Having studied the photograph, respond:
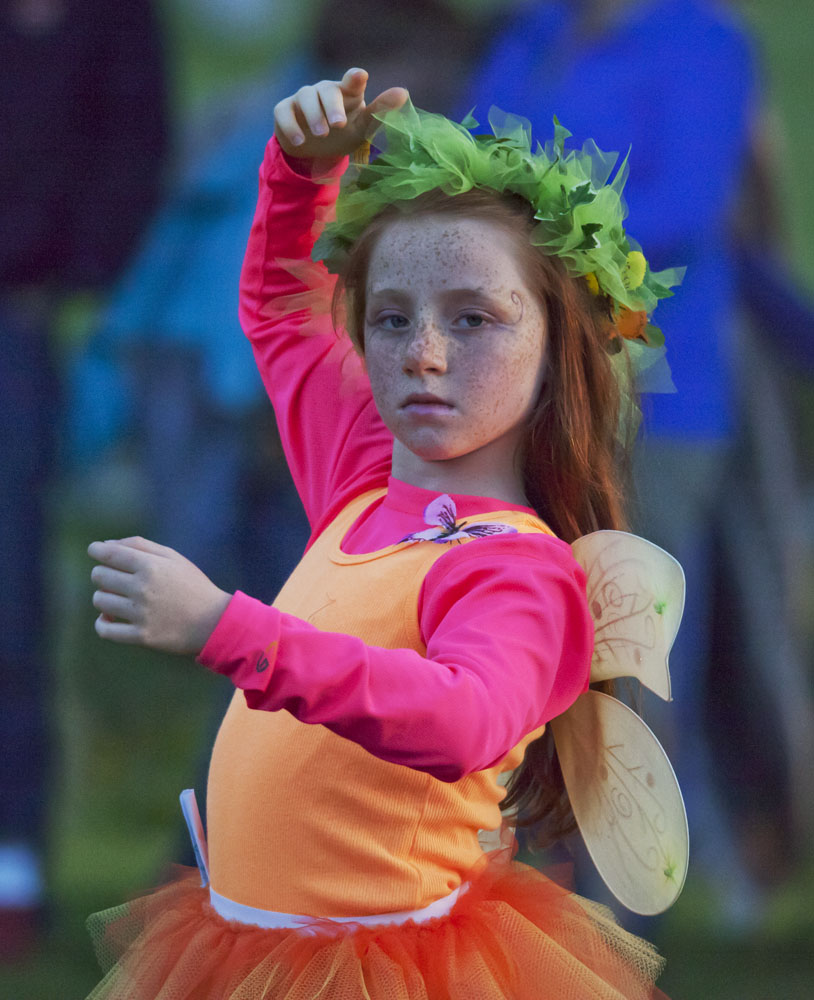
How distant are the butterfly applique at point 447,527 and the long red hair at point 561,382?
0.15 metres

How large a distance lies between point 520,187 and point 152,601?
2.25 ft

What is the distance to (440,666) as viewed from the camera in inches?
49.8

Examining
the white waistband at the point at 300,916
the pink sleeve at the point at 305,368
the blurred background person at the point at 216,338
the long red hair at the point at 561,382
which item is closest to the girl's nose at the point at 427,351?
the long red hair at the point at 561,382

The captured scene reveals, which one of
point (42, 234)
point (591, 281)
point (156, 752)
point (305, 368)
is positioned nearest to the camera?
point (591, 281)

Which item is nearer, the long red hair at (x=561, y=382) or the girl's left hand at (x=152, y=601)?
the girl's left hand at (x=152, y=601)

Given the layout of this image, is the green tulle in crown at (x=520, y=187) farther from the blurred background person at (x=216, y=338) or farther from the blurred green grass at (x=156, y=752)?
the blurred background person at (x=216, y=338)

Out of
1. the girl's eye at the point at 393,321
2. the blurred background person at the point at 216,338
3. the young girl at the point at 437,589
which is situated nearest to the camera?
the young girl at the point at 437,589

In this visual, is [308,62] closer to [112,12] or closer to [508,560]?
[112,12]

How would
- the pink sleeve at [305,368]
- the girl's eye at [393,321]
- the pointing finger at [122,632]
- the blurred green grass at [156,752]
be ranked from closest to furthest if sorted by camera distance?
the pointing finger at [122,632]
the girl's eye at [393,321]
the pink sleeve at [305,368]
the blurred green grass at [156,752]

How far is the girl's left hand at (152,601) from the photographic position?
1.21 m

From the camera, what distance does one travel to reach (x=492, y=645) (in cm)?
132

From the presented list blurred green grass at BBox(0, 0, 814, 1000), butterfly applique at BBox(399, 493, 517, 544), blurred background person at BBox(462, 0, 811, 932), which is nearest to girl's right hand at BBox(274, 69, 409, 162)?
butterfly applique at BBox(399, 493, 517, 544)

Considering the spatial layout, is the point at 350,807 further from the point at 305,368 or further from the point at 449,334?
→ the point at 305,368

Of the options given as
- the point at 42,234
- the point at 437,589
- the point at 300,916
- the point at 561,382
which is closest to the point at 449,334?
the point at 561,382
